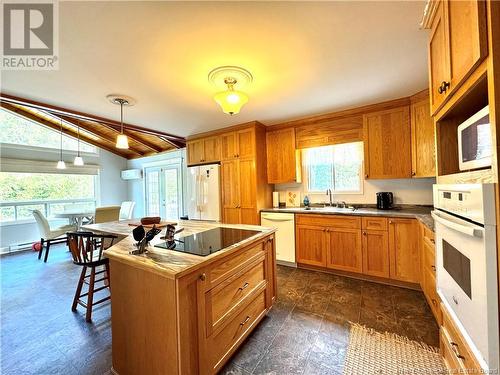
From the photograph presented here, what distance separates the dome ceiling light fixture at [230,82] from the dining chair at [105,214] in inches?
134

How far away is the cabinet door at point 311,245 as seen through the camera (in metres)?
3.02

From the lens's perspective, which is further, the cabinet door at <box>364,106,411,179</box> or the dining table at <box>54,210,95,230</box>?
the dining table at <box>54,210,95,230</box>

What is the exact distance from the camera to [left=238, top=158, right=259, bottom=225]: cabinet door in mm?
3537

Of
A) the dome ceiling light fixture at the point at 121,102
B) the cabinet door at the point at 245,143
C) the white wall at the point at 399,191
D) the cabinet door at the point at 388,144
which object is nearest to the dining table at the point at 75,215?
the dome ceiling light fixture at the point at 121,102

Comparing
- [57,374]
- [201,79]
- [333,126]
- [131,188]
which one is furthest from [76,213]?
[333,126]

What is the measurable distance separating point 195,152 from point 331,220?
2.83m

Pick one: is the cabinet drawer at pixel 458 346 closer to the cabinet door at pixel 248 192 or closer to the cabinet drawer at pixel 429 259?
the cabinet drawer at pixel 429 259

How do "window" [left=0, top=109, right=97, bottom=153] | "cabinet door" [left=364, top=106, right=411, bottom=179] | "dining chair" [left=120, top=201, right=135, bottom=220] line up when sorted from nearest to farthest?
"cabinet door" [left=364, top=106, right=411, bottom=179] < "window" [left=0, top=109, right=97, bottom=153] < "dining chair" [left=120, top=201, right=135, bottom=220]

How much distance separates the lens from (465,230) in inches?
34.8

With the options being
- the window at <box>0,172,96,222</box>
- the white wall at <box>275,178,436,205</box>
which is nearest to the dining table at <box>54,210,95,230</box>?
the window at <box>0,172,96,222</box>

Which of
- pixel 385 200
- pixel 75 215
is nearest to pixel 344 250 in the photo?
pixel 385 200

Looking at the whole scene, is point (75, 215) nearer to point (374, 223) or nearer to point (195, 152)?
point (195, 152)

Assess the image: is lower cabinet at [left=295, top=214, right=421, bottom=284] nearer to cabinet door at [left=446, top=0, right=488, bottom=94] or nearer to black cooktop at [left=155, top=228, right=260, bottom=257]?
black cooktop at [left=155, top=228, right=260, bottom=257]
